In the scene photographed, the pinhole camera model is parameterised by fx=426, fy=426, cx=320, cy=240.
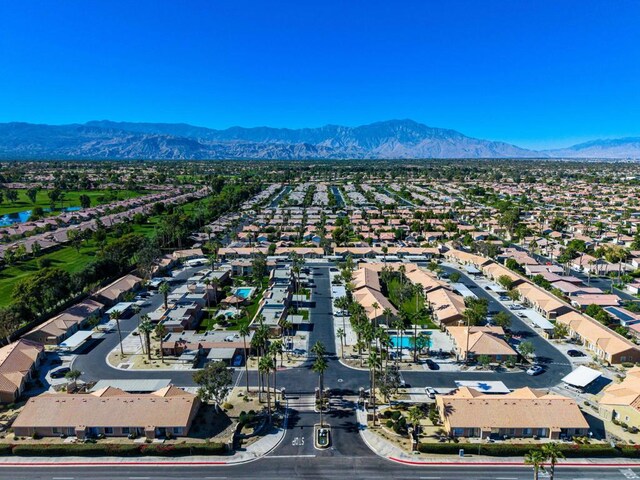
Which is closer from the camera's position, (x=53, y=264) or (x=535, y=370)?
(x=535, y=370)

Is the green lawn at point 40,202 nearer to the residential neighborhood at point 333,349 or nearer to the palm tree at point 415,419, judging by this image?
the residential neighborhood at point 333,349

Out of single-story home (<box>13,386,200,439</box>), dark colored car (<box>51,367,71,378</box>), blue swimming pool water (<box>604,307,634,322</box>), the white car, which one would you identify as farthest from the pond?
blue swimming pool water (<box>604,307,634,322</box>)

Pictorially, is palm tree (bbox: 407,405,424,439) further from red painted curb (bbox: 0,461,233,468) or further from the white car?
the white car

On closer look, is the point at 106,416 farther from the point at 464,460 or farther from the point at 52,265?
the point at 52,265

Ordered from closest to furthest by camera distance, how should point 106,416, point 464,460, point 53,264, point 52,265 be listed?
1. point 464,460
2. point 106,416
3. point 52,265
4. point 53,264

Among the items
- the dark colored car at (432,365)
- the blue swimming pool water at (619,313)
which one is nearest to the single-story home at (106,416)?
the dark colored car at (432,365)

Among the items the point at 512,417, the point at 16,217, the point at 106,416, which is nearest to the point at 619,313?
the point at 512,417
